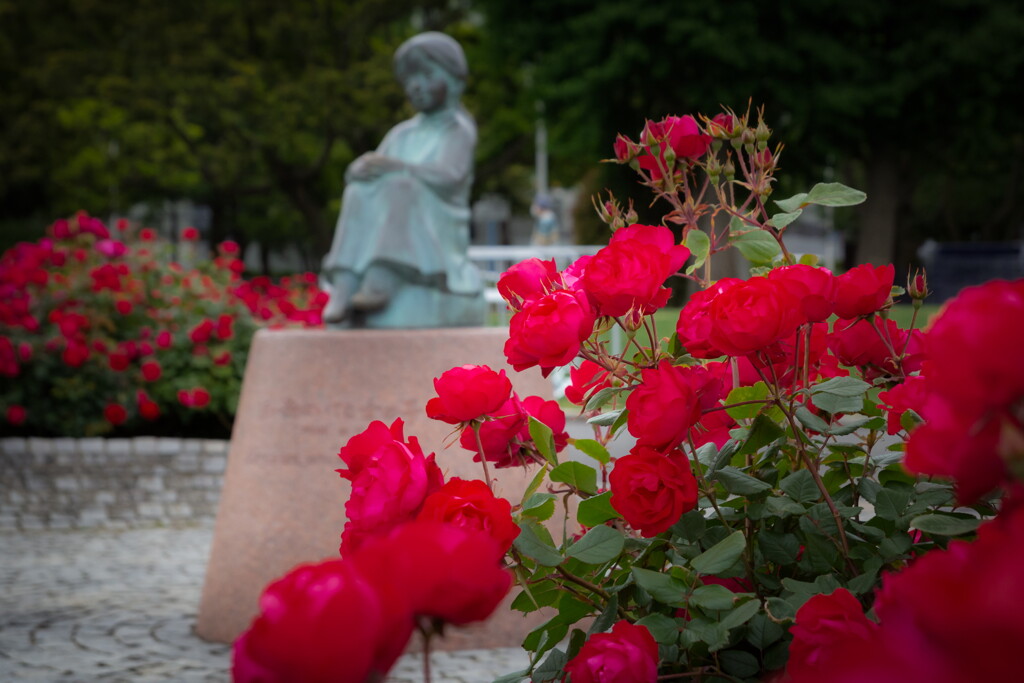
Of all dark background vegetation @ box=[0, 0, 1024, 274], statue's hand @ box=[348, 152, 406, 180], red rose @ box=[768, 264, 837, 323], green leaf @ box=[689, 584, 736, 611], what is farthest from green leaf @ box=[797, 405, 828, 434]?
dark background vegetation @ box=[0, 0, 1024, 274]

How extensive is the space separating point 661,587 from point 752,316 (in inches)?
12.2

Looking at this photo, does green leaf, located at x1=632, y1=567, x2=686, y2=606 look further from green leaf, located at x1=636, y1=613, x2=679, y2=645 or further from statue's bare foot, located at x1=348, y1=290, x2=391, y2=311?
statue's bare foot, located at x1=348, y1=290, x2=391, y2=311

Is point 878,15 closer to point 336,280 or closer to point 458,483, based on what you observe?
point 336,280

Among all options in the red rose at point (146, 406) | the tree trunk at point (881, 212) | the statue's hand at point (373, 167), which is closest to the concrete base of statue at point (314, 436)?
the statue's hand at point (373, 167)

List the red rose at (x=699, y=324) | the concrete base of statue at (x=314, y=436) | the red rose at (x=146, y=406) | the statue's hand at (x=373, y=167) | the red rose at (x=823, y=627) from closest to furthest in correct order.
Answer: the red rose at (x=823, y=627) → the red rose at (x=699, y=324) → the concrete base of statue at (x=314, y=436) → the statue's hand at (x=373, y=167) → the red rose at (x=146, y=406)

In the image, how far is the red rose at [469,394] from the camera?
3.78ft

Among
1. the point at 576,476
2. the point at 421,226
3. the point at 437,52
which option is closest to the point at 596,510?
the point at 576,476

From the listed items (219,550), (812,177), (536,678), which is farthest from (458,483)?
(812,177)

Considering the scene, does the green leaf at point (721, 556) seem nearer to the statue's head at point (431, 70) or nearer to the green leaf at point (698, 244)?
the green leaf at point (698, 244)

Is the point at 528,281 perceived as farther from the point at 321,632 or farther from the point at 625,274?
the point at 321,632

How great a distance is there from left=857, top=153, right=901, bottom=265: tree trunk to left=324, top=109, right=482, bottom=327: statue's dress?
14.6m

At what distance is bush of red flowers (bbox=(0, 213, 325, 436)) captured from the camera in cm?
715

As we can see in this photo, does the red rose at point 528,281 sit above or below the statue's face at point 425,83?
below

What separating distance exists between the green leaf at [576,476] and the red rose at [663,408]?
6.5 inches
